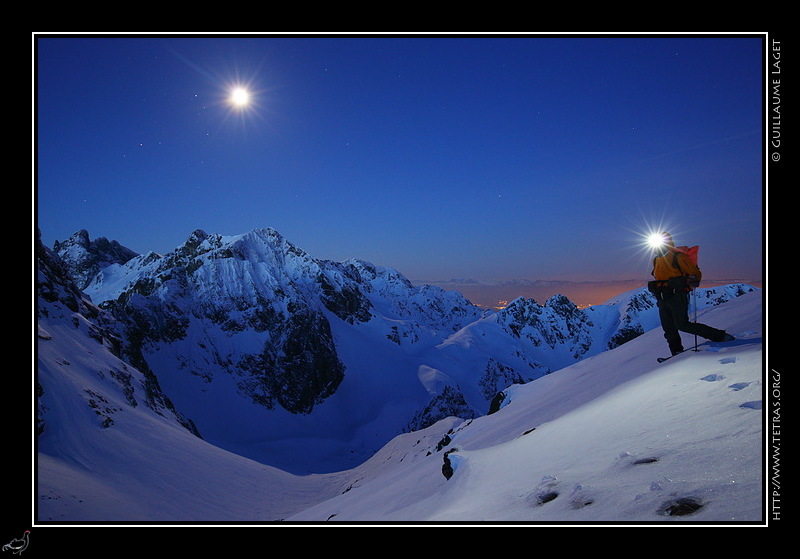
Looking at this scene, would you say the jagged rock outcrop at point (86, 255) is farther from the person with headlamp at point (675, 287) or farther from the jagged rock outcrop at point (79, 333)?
the person with headlamp at point (675, 287)

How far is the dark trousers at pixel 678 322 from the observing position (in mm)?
6038

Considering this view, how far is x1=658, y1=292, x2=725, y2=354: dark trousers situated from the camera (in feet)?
19.8

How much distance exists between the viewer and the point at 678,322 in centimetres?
633

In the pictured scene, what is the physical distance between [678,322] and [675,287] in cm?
67

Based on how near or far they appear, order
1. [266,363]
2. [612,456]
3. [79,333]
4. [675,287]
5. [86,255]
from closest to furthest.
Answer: [612,456]
[675,287]
[79,333]
[266,363]
[86,255]

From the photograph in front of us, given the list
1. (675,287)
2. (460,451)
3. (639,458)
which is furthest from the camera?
(460,451)

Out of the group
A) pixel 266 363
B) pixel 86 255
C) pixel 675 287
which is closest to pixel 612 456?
pixel 675 287

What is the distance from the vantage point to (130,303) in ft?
324

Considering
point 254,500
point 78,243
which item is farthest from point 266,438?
point 78,243
